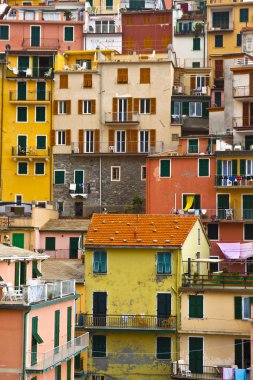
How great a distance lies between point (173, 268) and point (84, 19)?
49.4 meters

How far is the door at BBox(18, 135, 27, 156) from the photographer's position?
86.9m

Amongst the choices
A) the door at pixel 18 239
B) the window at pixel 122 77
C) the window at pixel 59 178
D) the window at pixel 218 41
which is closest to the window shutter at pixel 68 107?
the window at pixel 122 77

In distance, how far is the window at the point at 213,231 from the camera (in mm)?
76000

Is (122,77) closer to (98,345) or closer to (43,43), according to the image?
(43,43)

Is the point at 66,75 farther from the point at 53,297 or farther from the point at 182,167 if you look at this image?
the point at 53,297

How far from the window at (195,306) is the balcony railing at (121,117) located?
29698mm

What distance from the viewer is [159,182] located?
7838cm

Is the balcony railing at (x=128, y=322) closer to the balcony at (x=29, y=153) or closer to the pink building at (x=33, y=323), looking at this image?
the pink building at (x=33, y=323)

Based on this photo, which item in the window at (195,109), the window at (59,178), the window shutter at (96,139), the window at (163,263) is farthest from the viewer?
the window at (195,109)

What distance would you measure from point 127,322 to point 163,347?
2557mm

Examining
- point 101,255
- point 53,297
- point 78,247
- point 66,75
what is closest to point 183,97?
point 66,75

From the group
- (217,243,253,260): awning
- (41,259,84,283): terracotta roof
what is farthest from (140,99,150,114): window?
(41,259,84,283): terracotta roof

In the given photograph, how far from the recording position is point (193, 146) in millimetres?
80250

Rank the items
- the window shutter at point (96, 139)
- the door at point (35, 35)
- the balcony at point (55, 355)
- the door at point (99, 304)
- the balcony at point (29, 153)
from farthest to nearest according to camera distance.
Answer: the door at point (35, 35), the balcony at point (29, 153), the window shutter at point (96, 139), the door at point (99, 304), the balcony at point (55, 355)
